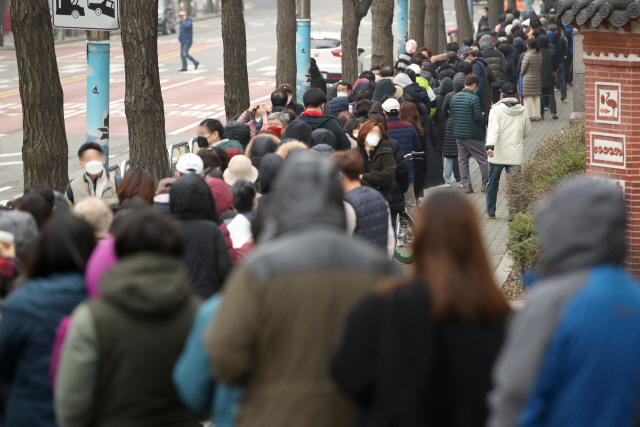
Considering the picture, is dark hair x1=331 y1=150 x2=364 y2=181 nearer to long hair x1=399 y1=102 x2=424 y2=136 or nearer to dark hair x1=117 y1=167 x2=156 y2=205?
dark hair x1=117 y1=167 x2=156 y2=205

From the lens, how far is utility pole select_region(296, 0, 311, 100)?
17203mm

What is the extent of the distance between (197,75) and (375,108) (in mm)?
20877

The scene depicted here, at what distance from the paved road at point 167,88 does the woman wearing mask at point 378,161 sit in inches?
299

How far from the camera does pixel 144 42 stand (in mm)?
9945

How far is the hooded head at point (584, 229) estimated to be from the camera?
2725 millimetres

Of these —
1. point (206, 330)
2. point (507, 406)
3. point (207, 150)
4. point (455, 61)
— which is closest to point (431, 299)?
point (507, 406)

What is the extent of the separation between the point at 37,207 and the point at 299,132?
12.8 feet

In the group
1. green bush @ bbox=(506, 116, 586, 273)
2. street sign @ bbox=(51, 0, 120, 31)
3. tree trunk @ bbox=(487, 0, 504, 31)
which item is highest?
tree trunk @ bbox=(487, 0, 504, 31)

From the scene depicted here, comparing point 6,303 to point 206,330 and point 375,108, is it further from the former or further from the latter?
point 375,108

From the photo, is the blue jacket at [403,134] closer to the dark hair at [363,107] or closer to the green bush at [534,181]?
the dark hair at [363,107]

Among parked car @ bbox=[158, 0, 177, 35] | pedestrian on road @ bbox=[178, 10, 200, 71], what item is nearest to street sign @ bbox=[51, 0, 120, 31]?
pedestrian on road @ bbox=[178, 10, 200, 71]

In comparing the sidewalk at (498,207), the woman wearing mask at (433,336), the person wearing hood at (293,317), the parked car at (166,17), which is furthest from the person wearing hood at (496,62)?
Result: the parked car at (166,17)

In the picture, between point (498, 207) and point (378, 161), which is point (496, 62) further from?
point (378, 161)

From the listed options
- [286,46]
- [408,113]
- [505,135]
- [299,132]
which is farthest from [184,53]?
[299,132]
